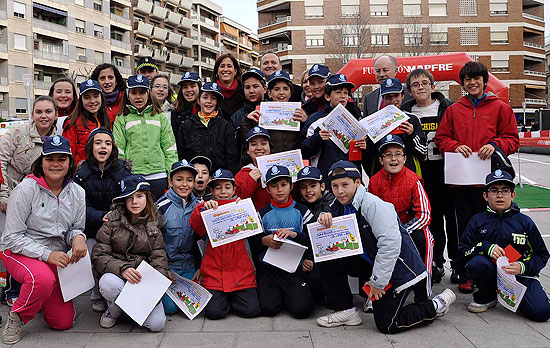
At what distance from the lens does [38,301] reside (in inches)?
155

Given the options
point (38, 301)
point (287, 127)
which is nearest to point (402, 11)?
point (287, 127)

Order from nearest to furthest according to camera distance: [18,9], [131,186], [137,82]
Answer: [131,186] → [137,82] → [18,9]

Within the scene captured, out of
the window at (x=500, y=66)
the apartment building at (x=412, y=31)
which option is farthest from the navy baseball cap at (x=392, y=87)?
the window at (x=500, y=66)

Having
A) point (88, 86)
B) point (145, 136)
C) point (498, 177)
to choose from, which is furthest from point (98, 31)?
point (498, 177)

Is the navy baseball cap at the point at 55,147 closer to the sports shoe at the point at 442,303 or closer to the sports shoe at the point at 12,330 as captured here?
the sports shoe at the point at 12,330

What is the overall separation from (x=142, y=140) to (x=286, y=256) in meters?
2.17

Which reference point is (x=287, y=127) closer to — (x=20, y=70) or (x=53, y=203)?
(x=53, y=203)

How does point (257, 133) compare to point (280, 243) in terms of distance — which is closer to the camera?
point (280, 243)

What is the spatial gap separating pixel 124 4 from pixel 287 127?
4867 centimetres

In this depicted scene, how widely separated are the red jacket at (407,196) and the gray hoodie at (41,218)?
3025 mm

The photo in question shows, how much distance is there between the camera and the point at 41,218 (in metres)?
4.13

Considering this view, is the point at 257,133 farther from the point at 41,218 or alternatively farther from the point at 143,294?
the point at 41,218

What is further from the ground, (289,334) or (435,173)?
(435,173)

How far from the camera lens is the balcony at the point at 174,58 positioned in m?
54.5
